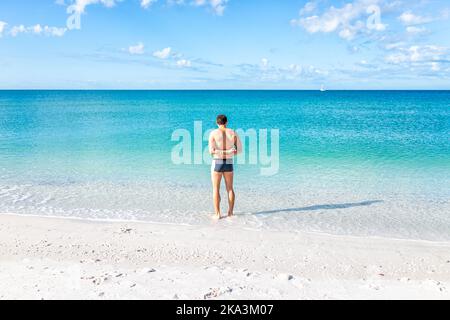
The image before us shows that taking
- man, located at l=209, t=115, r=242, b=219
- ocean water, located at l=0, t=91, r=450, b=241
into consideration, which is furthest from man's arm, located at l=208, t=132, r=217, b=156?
ocean water, located at l=0, t=91, r=450, b=241

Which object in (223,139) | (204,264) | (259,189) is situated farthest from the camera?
(259,189)

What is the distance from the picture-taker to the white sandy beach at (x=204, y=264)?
4418 millimetres

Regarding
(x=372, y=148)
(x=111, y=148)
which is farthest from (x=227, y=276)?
(x=372, y=148)

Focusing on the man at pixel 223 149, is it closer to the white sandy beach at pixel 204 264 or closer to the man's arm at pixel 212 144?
the man's arm at pixel 212 144

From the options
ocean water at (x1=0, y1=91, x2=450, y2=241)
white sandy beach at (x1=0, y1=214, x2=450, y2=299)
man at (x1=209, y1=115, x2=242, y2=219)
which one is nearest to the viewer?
white sandy beach at (x1=0, y1=214, x2=450, y2=299)

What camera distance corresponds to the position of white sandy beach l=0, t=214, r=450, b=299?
4418 millimetres

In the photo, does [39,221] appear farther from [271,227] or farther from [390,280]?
[390,280]

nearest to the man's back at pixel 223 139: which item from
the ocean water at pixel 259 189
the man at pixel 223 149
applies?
the man at pixel 223 149

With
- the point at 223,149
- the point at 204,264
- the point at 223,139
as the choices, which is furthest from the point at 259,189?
the point at 204,264

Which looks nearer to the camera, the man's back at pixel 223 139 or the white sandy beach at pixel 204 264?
the white sandy beach at pixel 204 264

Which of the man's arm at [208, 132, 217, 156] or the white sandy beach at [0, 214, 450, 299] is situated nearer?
the white sandy beach at [0, 214, 450, 299]

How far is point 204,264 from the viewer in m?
5.38

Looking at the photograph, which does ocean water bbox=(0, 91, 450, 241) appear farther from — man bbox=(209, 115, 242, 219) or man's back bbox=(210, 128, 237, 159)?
man's back bbox=(210, 128, 237, 159)

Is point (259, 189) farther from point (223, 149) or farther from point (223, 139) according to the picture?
point (223, 139)
